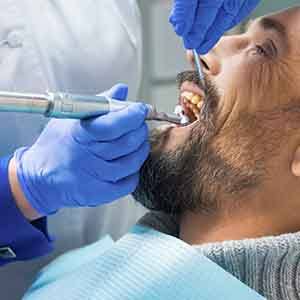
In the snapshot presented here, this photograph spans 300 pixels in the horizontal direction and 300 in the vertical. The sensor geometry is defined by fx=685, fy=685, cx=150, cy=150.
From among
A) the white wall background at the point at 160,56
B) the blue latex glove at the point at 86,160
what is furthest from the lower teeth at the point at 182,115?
the white wall background at the point at 160,56

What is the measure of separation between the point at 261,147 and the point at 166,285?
314 millimetres

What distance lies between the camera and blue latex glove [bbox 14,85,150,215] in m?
1.16

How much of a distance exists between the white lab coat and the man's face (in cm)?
22

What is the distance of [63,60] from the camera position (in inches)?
55.4

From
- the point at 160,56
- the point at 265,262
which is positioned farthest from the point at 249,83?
the point at 160,56

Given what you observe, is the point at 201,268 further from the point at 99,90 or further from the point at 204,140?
the point at 99,90

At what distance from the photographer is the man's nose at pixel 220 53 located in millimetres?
1346

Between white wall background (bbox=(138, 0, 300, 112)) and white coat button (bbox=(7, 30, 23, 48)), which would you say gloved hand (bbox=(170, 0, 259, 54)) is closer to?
white coat button (bbox=(7, 30, 23, 48))

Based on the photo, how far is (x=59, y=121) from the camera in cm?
127

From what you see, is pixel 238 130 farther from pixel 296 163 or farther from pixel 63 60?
pixel 63 60

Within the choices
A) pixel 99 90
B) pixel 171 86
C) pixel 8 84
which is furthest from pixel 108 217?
pixel 171 86

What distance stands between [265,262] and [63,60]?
0.58m

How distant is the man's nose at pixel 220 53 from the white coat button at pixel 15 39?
33 cm

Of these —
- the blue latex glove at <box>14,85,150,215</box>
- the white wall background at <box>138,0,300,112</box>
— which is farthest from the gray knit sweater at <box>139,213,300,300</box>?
the white wall background at <box>138,0,300,112</box>
